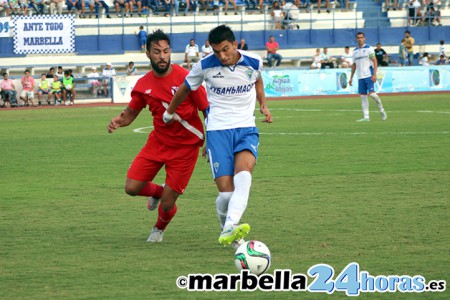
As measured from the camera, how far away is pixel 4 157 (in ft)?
65.1

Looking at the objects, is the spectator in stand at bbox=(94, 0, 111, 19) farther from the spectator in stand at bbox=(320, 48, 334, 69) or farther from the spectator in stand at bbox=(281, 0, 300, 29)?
the spectator in stand at bbox=(320, 48, 334, 69)

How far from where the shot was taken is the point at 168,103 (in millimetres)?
9914

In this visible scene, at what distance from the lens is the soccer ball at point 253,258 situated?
784cm

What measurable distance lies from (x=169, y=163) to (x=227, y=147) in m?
0.93

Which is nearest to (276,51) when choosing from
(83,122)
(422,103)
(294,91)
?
(294,91)

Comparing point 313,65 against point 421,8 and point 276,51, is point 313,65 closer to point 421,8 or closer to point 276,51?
point 276,51

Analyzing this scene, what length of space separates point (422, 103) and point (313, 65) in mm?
11337

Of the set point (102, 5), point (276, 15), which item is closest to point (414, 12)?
point (276, 15)

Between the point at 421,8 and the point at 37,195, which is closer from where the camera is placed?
the point at 37,195

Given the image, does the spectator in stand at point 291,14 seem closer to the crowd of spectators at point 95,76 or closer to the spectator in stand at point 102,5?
the crowd of spectators at point 95,76

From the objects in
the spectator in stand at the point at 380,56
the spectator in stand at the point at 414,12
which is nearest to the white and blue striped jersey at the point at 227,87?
the spectator in stand at the point at 380,56

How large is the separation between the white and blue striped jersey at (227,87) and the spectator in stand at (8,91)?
1141 inches

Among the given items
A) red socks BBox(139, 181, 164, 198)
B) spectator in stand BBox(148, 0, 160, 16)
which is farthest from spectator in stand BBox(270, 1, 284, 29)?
red socks BBox(139, 181, 164, 198)

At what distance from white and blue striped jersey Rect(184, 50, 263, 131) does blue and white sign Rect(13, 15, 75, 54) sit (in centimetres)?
3341
